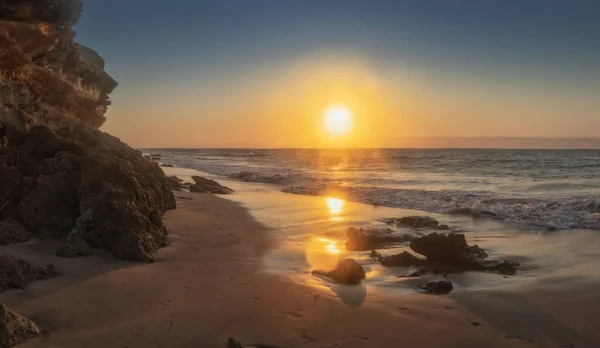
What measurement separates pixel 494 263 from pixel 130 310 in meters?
5.97

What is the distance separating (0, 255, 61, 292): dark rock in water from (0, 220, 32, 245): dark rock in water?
5.47ft

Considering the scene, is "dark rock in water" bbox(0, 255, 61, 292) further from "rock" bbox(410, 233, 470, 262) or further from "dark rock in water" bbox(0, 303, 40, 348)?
"rock" bbox(410, 233, 470, 262)

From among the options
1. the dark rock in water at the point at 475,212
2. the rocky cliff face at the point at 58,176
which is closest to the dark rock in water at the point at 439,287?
the rocky cliff face at the point at 58,176

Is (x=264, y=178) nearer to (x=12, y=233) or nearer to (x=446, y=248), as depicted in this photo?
(x=446, y=248)

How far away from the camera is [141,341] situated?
4.42 metres

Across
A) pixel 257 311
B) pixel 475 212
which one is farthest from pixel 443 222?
pixel 257 311

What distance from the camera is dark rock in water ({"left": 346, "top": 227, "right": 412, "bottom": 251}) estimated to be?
31.1 ft

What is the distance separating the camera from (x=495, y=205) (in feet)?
51.6

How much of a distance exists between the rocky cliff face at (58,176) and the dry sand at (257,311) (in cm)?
59

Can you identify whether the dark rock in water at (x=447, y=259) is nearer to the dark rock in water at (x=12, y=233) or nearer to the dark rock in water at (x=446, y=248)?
the dark rock in water at (x=446, y=248)

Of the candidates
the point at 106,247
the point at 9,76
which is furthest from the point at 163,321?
the point at 9,76

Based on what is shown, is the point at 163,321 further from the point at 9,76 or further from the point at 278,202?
the point at 278,202

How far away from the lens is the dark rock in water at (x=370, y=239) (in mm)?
9477

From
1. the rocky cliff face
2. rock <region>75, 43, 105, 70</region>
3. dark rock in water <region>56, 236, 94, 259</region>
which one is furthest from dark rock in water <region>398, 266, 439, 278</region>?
rock <region>75, 43, 105, 70</region>
